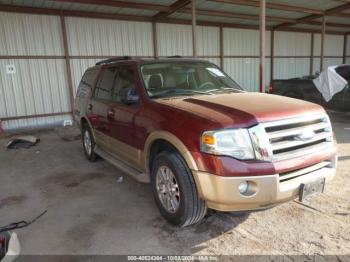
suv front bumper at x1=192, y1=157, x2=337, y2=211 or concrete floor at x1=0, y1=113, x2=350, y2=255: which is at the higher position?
suv front bumper at x1=192, y1=157, x2=337, y2=211

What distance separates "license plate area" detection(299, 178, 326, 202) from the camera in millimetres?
2514

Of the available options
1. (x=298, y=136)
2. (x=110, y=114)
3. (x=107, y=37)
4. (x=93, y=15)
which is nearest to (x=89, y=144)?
(x=110, y=114)

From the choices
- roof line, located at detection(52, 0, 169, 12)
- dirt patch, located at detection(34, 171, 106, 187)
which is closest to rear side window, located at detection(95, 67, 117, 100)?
dirt patch, located at detection(34, 171, 106, 187)

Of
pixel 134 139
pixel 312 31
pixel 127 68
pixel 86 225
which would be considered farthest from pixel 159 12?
pixel 312 31

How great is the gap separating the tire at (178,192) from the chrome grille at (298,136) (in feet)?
2.66

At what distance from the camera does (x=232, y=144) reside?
2436 millimetres

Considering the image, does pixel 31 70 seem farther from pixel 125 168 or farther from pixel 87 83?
pixel 125 168

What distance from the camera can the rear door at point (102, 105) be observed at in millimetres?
4336

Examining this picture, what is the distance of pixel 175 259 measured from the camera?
2.51 metres

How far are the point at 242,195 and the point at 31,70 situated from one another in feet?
30.5

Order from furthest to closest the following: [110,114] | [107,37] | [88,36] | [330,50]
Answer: [330,50], [107,37], [88,36], [110,114]

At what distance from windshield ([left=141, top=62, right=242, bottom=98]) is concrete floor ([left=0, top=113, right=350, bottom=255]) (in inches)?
58.1

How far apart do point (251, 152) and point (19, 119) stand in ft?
30.4

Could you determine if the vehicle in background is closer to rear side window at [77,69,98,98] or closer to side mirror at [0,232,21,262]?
rear side window at [77,69,98,98]
